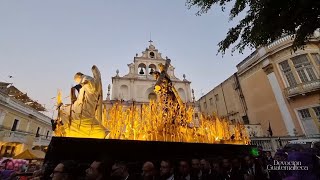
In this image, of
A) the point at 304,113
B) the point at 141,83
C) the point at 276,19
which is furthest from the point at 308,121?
the point at 141,83

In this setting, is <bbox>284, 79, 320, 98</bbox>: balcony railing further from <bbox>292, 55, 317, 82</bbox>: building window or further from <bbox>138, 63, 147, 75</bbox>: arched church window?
<bbox>138, 63, 147, 75</bbox>: arched church window

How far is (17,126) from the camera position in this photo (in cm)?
2170

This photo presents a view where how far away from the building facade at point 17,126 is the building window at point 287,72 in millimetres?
28693

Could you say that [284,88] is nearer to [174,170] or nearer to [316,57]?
[316,57]

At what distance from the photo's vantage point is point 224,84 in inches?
984

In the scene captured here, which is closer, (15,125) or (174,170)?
(174,170)

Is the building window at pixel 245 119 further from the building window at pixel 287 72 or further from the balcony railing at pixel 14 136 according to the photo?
the balcony railing at pixel 14 136

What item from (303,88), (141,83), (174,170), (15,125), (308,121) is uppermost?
(141,83)

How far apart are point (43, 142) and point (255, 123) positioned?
28847 millimetres

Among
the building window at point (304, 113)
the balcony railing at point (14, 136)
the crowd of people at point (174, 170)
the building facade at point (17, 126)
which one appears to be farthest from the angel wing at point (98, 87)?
the balcony railing at point (14, 136)

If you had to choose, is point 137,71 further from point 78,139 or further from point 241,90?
point 78,139

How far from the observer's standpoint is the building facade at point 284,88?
1463 cm

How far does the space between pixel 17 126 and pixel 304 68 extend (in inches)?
1242

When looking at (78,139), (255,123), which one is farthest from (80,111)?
(255,123)
